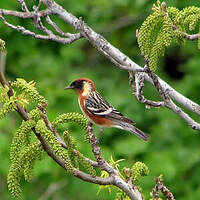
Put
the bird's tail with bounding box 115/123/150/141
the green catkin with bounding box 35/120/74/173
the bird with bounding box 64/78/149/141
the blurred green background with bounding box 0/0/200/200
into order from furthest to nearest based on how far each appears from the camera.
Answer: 1. the blurred green background with bounding box 0/0/200/200
2. the bird with bounding box 64/78/149/141
3. the bird's tail with bounding box 115/123/150/141
4. the green catkin with bounding box 35/120/74/173

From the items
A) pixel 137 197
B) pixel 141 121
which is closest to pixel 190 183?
pixel 141 121

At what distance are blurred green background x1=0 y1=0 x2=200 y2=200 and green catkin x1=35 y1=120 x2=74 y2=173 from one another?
3.97m

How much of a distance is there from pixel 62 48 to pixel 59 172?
3133mm

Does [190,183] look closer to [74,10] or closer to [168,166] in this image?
[168,166]

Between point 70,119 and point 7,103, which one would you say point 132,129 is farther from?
point 7,103

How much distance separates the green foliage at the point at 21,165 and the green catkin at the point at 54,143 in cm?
16

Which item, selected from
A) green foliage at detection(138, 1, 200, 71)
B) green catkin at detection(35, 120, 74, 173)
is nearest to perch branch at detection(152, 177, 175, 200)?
green catkin at detection(35, 120, 74, 173)

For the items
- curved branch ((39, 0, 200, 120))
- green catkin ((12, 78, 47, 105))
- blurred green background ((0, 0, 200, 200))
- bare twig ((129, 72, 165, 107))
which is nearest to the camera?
green catkin ((12, 78, 47, 105))

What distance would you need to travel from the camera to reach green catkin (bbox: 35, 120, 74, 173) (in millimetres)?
2904

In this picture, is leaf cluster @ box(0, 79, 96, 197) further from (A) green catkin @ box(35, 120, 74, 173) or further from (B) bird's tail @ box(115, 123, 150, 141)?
(B) bird's tail @ box(115, 123, 150, 141)

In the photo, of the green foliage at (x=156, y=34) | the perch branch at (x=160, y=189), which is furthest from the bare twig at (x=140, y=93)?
the perch branch at (x=160, y=189)

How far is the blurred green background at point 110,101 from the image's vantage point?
793cm

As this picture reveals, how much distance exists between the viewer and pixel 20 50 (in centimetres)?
1003

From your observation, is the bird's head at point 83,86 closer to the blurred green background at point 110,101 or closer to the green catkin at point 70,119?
Answer: the blurred green background at point 110,101
